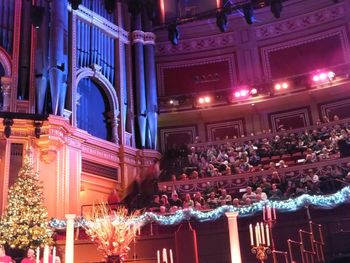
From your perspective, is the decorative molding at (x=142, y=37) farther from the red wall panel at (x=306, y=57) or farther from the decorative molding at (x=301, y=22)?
the red wall panel at (x=306, y=57)

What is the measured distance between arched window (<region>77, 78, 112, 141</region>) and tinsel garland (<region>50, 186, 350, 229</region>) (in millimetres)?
5002

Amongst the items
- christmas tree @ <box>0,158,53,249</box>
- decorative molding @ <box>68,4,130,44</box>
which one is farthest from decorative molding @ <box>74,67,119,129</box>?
christmas tree @ <box>0,158,53,249</box>

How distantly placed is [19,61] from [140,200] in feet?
18.1

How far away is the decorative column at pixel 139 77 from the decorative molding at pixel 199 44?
2112mm

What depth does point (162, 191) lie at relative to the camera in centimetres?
1508

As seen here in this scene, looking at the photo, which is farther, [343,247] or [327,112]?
[327,112]

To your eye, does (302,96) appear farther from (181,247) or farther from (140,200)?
(181,247)

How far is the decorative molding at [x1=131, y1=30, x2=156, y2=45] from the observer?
18.9 metres

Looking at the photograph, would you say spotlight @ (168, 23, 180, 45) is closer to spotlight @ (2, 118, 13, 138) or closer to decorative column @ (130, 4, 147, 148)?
decorative column @ (130, 4, 147, 148)

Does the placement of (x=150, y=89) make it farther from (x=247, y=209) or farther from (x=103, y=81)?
(x=247, y=209)

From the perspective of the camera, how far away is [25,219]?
1120 cm

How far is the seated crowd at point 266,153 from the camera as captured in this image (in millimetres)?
15281

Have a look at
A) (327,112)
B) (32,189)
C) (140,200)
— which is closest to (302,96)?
(327,112)

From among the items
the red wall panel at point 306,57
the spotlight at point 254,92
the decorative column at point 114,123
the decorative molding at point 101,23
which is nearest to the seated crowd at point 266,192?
the decorative column at point 114,123
